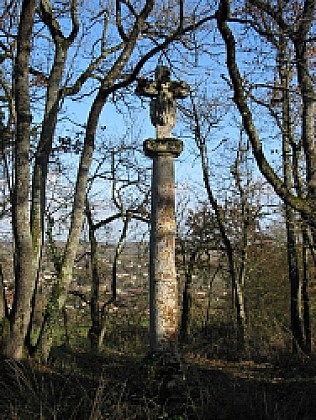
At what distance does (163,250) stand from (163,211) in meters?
0.52

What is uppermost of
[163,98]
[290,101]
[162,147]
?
[290,101]

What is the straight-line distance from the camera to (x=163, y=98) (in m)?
6.84

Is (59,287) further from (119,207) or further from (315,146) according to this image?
(119,207)

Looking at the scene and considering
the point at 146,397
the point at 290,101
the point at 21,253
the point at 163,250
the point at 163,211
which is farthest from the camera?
the point at 290,101

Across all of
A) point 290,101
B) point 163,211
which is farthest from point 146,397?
point 290,101

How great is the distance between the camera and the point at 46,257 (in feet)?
36.7

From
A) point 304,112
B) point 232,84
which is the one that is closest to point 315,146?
point 304,112

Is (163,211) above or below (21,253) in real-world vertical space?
above

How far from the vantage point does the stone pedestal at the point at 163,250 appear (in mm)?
6125

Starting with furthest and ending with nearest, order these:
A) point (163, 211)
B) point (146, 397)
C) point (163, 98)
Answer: point (163, 98) < point (163, 211) < point (146, 397)

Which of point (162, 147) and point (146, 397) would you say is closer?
point (146, 397)

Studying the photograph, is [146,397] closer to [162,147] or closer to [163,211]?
[163,211]

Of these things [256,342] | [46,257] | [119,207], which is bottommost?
[256,342]

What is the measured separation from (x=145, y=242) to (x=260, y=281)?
4534 millimetres
